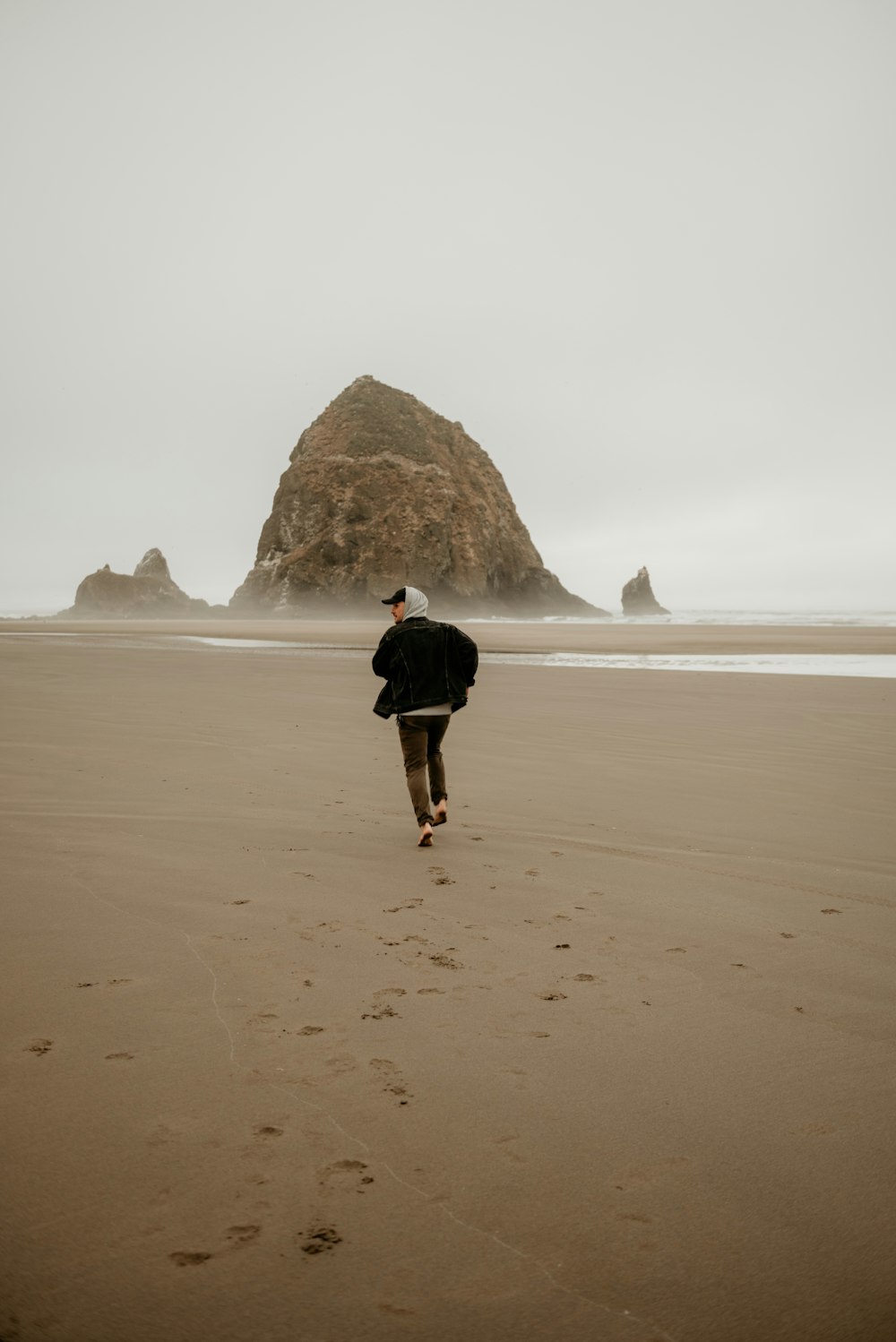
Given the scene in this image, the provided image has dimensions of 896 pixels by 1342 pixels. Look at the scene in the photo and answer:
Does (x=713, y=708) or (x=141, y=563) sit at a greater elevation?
(x=141, y=563)

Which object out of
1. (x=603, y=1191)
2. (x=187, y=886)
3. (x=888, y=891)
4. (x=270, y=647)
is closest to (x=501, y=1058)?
(x=603, y=1191)

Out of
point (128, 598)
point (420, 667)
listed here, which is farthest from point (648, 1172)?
point (128, 598)

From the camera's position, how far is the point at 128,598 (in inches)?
3728

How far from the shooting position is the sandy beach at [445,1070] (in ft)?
6.71

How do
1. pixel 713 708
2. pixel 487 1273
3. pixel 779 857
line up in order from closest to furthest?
1. pixel 487 1273
2. pixel 779 857
3. pixel 713 708

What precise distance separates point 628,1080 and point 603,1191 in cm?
61

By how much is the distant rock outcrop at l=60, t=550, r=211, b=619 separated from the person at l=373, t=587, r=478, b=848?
89.8 metres

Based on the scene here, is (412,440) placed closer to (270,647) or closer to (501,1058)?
(270,647)

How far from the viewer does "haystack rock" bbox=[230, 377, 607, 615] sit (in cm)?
8675

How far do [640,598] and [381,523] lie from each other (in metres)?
38.2

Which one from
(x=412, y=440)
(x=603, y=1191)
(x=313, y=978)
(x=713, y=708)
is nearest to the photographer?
(x=603, y=1191)

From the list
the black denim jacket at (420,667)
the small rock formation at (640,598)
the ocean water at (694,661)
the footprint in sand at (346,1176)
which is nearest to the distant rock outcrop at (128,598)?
the small rock formation at (640,598)

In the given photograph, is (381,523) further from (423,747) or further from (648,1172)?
(648,1172)

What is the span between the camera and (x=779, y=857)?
5832 millimetres
